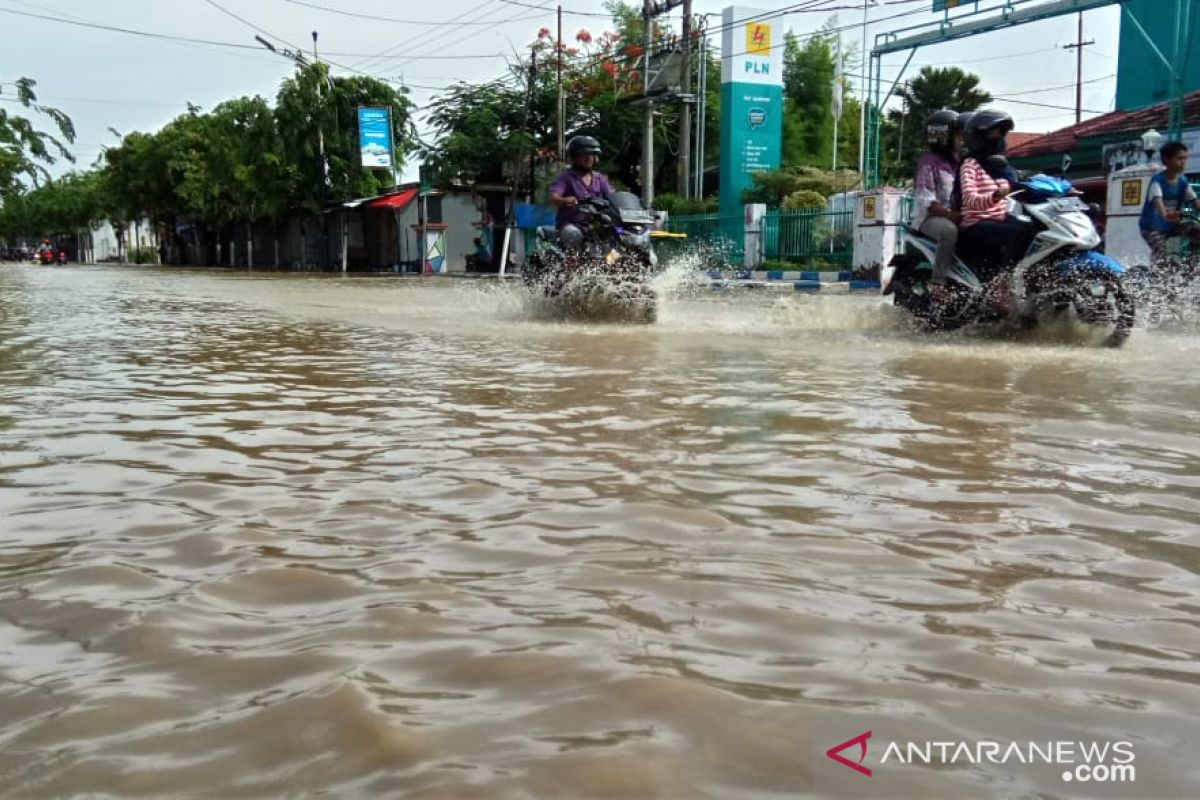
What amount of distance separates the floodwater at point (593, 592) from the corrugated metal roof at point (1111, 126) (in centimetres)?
1693

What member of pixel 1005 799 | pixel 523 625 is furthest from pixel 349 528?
pixel 1005 799

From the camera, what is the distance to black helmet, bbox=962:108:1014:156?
288 inches

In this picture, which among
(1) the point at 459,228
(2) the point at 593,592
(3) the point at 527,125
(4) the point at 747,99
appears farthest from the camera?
(1) the point at 459,228

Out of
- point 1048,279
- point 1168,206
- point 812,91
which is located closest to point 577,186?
point 1048,279

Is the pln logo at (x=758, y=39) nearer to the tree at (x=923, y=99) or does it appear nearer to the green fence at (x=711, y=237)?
the green fence at (x=711, y=237)

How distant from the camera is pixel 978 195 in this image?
291 inches

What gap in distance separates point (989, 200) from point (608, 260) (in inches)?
127

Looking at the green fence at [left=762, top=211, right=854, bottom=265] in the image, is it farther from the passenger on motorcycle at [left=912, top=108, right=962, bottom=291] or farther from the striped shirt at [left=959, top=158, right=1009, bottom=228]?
the striped shirt at [left=959, top=158, right=1009, bottom=228]

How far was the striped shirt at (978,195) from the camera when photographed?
733 cm

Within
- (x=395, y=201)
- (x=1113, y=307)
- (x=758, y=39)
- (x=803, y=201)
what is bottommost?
(x=1113, y=307)

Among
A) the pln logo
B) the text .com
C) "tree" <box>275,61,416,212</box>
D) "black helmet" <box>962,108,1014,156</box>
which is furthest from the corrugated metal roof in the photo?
"tree" <box>275,61,416,212</box>

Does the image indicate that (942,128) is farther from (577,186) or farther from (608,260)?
(577,186)

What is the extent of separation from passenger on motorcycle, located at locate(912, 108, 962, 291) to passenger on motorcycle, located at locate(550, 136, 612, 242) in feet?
9.36

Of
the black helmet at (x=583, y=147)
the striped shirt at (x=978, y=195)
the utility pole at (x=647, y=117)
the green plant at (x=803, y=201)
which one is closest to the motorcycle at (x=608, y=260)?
the black helmet at (x=583, y=147)
